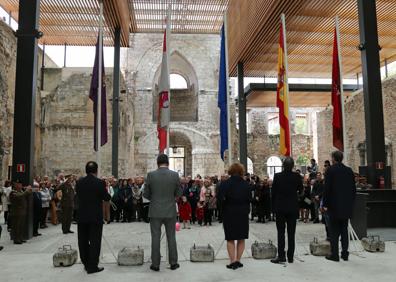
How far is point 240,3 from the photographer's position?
14859 millimetres

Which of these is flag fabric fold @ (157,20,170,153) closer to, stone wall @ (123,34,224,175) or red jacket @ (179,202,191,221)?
red jacket @ (179,202,191,221)

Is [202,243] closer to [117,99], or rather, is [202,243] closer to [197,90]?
[117,99]

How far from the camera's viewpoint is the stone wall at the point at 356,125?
52.7 feet

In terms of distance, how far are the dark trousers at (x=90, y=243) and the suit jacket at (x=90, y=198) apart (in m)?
0.10

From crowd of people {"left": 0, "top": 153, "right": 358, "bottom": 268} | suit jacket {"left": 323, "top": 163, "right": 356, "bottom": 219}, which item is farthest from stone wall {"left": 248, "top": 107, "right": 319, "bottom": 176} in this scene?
suit jacket {"left": 323, "top": 163, "right": 356, "bottom": 219}

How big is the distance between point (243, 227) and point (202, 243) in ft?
7.90

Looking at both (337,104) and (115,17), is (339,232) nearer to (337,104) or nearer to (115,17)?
(337,104)

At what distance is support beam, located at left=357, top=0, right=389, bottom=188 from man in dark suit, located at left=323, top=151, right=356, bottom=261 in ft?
10.6

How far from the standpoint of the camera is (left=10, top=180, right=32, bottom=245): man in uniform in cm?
693

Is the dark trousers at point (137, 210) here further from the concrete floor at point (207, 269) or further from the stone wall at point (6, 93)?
the stone wall at point (6, 93)

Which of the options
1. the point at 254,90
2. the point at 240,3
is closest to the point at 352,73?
the point at 254,90

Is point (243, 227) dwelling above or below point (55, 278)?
above

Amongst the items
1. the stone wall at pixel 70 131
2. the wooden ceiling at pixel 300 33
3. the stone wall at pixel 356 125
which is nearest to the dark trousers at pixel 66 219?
the wooden ceiling at pixel 300 33

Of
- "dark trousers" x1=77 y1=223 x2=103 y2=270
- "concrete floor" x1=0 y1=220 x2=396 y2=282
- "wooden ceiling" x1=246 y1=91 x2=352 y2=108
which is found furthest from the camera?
"wooden ceiling" x1=246 y1=91 x2=352 y2=108
